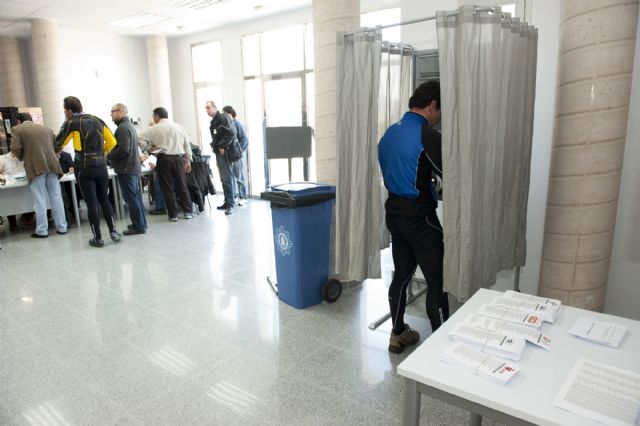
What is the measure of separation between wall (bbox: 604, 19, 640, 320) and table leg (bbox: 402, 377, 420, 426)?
2309 millimetres

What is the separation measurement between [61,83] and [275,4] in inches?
165

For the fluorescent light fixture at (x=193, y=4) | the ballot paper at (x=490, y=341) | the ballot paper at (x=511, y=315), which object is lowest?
the ballot paper at (x=490, y=341)

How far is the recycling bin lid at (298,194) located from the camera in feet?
10.0

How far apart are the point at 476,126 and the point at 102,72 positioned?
8.45 meters

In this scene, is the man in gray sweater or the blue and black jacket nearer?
the blue and black jacket

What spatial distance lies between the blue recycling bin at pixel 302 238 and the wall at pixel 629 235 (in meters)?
1.89

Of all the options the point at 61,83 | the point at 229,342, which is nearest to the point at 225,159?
the point at 61,83

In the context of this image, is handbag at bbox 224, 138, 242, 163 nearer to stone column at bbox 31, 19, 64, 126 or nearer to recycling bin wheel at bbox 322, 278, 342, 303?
stone column at bbox 31, 19, 64, 126

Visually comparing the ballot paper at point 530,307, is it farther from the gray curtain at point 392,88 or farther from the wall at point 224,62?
the wall at point 224,62

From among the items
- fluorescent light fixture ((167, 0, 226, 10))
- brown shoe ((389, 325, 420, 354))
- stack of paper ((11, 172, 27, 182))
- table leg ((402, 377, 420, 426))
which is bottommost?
brown shoe ((389, 325, 420, 354))

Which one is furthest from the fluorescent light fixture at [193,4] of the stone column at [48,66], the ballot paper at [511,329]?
the ballot paper at [511,329]

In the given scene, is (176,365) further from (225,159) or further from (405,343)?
(225,159)

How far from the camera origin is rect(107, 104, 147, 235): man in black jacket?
17.1 ft

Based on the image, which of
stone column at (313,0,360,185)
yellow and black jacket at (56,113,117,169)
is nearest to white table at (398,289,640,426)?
stone column at (313,0,360,185)
